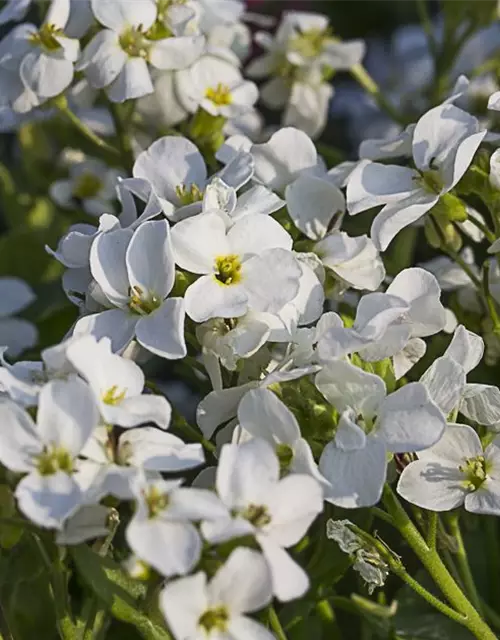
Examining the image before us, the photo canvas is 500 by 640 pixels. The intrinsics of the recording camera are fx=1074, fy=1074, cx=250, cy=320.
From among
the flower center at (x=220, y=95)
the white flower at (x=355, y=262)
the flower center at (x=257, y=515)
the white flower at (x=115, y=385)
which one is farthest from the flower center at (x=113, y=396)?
the flower center at (x=220, y=95)

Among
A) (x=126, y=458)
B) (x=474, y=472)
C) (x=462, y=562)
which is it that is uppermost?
(x=126, y=458)

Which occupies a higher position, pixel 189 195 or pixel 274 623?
pixel 189 195

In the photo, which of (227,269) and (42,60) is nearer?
(227,269)

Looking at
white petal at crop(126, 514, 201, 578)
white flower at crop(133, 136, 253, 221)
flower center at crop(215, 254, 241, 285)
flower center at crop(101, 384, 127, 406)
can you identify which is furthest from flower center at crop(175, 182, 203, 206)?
white petal at crop(126, 514, 201, 578)

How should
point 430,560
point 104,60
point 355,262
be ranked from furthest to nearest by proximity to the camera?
point 104,60 < point 355,262 < point 430,560

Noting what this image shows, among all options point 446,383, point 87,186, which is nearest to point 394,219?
point 446,383

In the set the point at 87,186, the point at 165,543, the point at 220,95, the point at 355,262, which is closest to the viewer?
the point at 165,543

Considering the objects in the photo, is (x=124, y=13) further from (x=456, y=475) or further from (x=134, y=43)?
(x=456, y=475)
